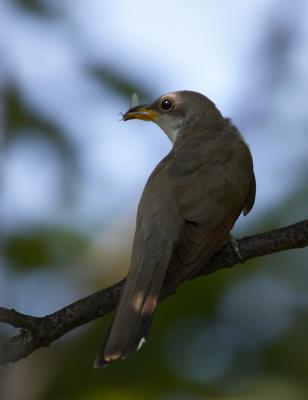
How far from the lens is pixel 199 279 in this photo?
5703mm

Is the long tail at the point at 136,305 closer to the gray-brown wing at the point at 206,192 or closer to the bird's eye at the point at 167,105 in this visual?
the gray-brown wing at the point at 206,192

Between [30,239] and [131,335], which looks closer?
[131,335]

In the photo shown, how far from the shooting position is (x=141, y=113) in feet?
23.3

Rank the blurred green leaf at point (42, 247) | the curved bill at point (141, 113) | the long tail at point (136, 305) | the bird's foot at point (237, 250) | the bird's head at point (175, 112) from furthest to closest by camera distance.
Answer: the bird's head at point (175, 112) → the curved bill at point (141, 113) → the blurred green leaf at point (42, 247) → the bird's foot at point (237, 250) → the long tail at point (136, 305)

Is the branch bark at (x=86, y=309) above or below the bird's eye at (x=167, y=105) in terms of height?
below

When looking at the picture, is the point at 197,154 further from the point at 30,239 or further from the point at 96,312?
the point at 96,312

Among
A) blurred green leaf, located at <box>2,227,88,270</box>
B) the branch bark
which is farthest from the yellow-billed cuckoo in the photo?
blurred green leaf, located at <box>2,227,88,270</box>

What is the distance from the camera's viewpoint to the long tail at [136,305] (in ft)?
→ 15.0

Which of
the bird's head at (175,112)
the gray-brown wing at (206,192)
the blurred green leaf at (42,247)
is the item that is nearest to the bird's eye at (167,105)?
the bird's head at (175,112)

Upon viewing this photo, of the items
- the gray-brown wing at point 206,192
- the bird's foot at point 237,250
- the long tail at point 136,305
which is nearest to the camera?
the long tail at point 136,305

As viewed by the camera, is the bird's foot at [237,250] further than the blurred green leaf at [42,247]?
No

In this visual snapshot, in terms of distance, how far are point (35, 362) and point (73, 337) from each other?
0.92 feet

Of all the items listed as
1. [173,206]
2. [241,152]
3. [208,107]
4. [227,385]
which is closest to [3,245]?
[173,206]

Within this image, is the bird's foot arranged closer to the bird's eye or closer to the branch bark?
the branch bark
